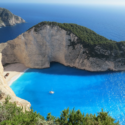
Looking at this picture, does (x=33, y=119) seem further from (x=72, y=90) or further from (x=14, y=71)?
(x=14, y=71)

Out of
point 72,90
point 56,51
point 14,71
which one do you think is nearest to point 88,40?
point 56,51

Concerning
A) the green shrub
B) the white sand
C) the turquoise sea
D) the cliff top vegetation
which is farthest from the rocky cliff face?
the green shrub

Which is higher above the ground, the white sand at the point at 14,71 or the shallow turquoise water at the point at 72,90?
the shallow turquoise water at the point at 72,90

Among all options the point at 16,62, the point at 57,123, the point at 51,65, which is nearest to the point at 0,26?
the point at 16,62

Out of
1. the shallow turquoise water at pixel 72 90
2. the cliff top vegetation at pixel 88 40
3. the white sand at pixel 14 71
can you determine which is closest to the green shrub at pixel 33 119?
the shallow turquoise water at pixel 72 90

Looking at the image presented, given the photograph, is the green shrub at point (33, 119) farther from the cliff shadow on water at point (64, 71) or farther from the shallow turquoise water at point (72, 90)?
the cliff shadow on water at point (64, 71)
